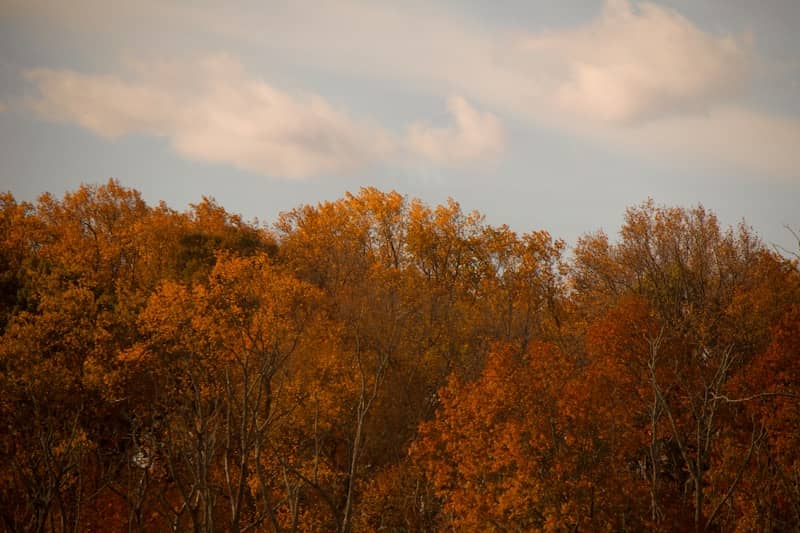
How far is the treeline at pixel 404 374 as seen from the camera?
2847cm

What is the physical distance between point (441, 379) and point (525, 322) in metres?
8.49

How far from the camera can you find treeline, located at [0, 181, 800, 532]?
1121 inches

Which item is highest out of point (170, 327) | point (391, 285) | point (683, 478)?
point (391, 285)

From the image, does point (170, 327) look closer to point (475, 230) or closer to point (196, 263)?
point (196, 263)

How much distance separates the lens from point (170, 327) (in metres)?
38.7

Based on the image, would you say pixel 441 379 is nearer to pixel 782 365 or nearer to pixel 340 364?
pixel 340 364

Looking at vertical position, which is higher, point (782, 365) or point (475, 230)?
point (475, 230)

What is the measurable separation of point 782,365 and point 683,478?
781cm

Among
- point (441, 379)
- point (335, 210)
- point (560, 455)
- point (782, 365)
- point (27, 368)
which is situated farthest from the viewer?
point (335, 210)

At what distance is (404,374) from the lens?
43188 millimetres

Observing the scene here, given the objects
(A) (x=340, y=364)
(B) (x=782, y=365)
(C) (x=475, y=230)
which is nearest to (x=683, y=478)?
(B) (x=782, y=365)

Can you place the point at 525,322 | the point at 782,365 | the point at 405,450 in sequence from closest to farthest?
1. the point at 782,365
2. the point at 405,450
3. the point at 525,322

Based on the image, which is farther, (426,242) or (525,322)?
(426,242)

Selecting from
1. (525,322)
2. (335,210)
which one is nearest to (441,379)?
(525,322)
